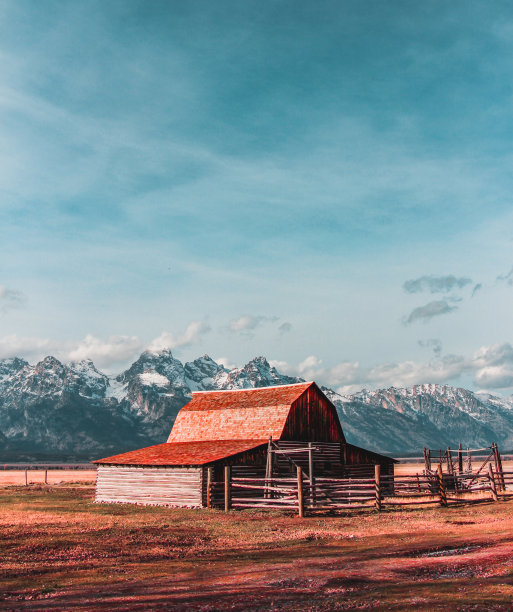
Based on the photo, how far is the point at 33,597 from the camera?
40.4 feet

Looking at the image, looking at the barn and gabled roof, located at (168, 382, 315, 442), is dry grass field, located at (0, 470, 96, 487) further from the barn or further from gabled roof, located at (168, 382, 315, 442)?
the barn

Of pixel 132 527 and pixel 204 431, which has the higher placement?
pixel 204 431

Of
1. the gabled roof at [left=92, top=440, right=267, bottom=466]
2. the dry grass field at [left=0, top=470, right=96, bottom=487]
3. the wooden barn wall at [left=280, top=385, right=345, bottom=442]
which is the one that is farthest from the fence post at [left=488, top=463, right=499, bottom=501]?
the dry grass field at [left=0, top=470, right=96, bottom=487]

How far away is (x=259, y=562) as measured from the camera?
1590cm

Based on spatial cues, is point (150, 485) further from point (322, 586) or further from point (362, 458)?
point (322, 586)

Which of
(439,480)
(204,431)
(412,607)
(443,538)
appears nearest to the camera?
(412,607)

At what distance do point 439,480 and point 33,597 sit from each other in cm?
2558

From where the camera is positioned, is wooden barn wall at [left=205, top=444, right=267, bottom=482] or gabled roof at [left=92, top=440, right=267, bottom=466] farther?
gabled roof at [left=92, top=440, right=267, bottom=466]

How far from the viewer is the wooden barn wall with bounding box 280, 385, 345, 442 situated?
133 feet

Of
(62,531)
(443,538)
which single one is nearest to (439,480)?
(443,538)

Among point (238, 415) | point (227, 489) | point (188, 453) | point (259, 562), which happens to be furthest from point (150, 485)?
point (259, 562)

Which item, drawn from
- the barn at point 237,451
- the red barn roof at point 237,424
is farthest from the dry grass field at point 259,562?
the red barn roof at point 237,424

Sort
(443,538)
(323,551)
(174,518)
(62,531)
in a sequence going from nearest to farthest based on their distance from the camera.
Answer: (323,551) → (443,538) → (62,531) → (174,518)

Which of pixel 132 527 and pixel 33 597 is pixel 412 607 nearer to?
pixel 33 597
